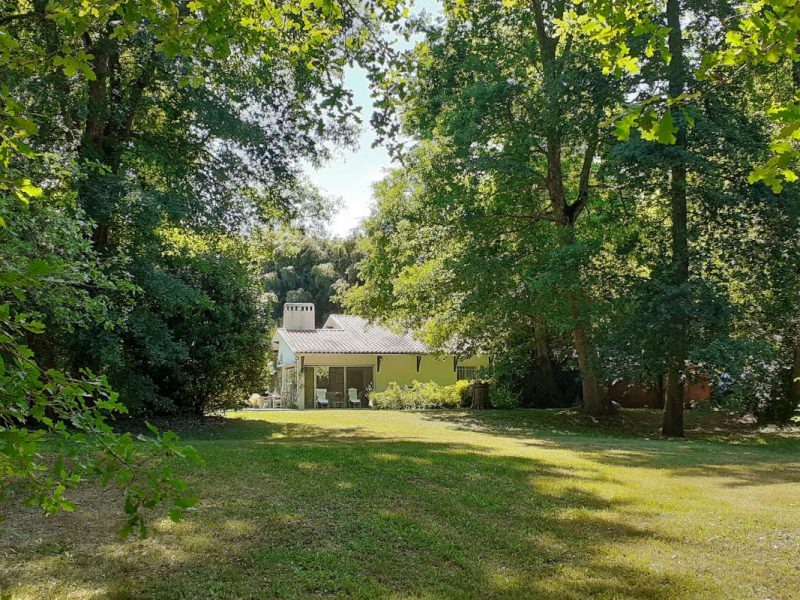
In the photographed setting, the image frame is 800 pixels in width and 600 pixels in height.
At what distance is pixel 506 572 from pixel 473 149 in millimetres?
13273

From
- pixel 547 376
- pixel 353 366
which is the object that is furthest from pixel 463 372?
pixel 547 376

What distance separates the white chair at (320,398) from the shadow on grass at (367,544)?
21733 millimetres

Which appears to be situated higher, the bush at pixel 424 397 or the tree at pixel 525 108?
the tree at pixel 525 108

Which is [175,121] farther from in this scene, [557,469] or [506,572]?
[506,572]

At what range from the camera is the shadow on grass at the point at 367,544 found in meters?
4.29

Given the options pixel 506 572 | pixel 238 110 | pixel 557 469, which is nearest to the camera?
pixel 506 572

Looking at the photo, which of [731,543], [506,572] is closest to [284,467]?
[506,572]

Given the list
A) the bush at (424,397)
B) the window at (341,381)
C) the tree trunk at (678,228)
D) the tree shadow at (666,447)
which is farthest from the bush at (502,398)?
the tree trunk at (678,228)

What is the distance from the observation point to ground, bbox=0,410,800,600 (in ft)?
14.2

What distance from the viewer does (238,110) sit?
14648mm

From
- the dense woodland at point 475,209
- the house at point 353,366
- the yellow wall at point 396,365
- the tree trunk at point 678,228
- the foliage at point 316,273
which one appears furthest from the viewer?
the foliage at point 316,273

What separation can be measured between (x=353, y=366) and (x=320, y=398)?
310cm

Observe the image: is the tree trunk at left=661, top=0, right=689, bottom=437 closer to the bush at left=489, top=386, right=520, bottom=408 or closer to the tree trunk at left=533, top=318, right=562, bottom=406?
the bush at left=489, top=386, right=520, bottom=408

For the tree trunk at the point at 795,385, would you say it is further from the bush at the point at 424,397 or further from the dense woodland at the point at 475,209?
the bush at the point at 424,397
